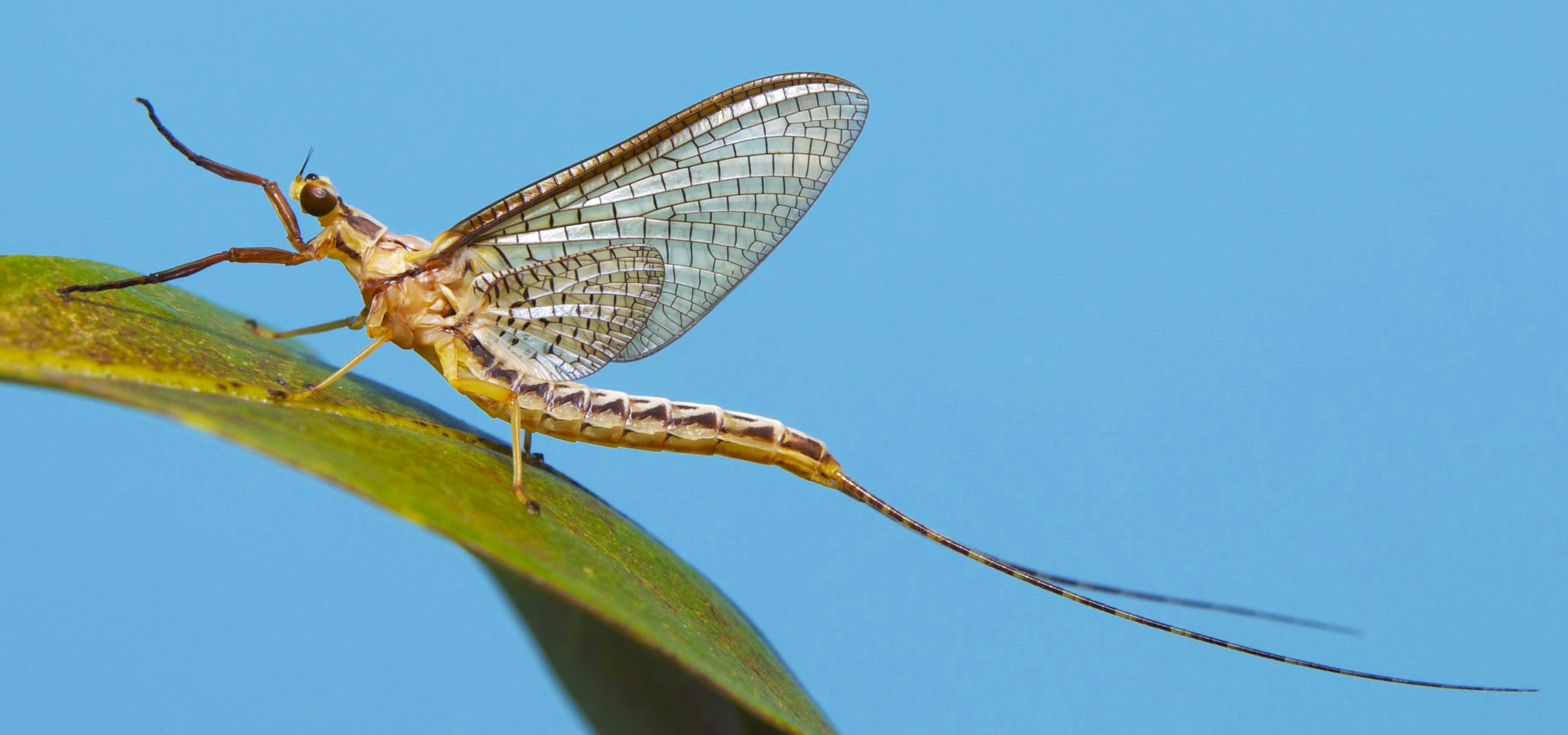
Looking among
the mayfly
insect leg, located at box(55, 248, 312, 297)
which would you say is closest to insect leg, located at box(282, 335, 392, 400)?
the mayfly

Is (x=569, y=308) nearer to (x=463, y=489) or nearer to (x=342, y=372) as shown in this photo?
(x=342, y=372)

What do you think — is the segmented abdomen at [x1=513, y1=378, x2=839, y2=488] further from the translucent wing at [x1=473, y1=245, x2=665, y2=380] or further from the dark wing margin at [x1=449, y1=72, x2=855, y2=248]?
the dark wing margin at [x1=449, y1=72, x2=855, y2=248]

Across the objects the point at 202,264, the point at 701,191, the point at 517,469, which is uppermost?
the point at 701,191

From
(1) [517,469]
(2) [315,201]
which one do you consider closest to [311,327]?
(2) [315,201]

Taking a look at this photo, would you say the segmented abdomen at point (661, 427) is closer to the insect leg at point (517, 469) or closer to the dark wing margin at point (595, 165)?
the insect leg at point (517, 469)

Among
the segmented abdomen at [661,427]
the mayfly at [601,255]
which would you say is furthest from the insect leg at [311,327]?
the segmented abdomen at [661,427]
